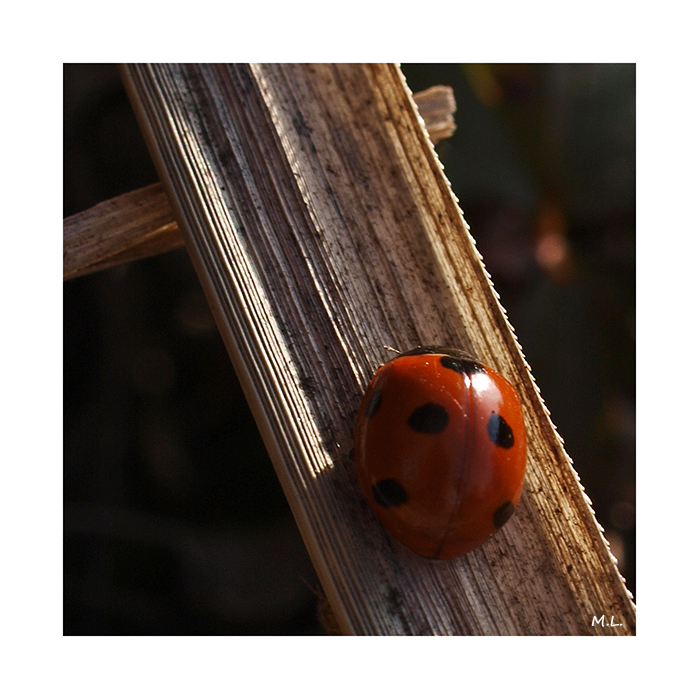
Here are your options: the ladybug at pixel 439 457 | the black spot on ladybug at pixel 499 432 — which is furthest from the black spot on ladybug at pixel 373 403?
the black spot on ladybug at pixel 499 432

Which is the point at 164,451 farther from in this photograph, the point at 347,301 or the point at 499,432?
the point at 499,432

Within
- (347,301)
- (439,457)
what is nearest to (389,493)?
(439,457)

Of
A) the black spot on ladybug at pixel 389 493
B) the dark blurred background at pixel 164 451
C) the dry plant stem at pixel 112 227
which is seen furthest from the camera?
the dark blurred background at pixel 164 451

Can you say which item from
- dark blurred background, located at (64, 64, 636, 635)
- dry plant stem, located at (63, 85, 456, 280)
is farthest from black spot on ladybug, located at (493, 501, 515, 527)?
dry plant stem, located at (63, 85, 456, 280)

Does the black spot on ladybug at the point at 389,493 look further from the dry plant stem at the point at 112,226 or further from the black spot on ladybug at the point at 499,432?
the dry plant stem at the point at 112,226
